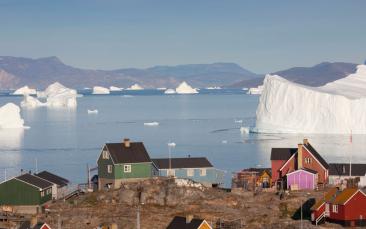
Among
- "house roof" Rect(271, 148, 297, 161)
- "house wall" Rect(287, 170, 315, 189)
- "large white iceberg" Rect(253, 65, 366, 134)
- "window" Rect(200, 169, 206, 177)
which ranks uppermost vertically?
"large white iceberg" Rect(253, 65, 366, 134)

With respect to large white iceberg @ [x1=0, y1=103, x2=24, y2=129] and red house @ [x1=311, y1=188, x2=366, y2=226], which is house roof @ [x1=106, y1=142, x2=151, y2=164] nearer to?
red house @ [x1=311, y1=188, x2=366, y2=226]

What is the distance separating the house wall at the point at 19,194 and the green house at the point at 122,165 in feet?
14.4

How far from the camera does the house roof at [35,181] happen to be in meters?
44.1

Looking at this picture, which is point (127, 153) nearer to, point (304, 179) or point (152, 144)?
point (304, 179)

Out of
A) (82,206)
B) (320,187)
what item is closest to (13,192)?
(82,206)

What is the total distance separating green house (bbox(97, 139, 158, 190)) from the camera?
150ft

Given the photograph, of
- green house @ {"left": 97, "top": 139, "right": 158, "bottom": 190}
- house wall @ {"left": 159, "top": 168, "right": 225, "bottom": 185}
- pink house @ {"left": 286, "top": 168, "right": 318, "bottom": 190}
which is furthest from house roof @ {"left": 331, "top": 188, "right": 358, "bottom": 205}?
house wall @ {"left": 159, "top": 168, "right": 225, "bottom": 185}

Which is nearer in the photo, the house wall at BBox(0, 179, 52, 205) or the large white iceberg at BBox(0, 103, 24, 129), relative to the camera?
the house wall at BBox(0, 179, 52, 205)

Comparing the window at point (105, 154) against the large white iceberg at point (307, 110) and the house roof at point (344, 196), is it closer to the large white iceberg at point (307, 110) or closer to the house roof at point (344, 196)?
the house roof at point (344, 196)

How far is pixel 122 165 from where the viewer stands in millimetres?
45812

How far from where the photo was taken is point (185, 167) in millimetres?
49812

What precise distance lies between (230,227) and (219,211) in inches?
125

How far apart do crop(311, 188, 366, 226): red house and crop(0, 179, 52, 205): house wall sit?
49.0 feet

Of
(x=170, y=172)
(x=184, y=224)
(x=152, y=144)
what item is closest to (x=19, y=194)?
(x=170, y=172)
